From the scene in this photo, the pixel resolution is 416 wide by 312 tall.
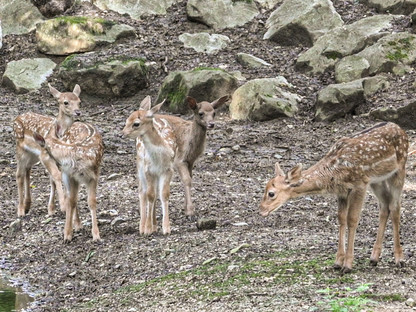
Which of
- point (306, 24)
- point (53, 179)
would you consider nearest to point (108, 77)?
point (306, 24)

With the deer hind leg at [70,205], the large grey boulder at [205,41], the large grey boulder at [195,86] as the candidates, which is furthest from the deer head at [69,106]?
the large grey boulder at [205,41]

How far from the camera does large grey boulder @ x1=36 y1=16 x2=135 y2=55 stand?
18375 millimetres

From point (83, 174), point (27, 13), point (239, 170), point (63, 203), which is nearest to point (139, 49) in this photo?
point (27, 13)

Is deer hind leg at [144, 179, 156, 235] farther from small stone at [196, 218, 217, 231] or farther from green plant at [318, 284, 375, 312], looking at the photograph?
green plant at [318, 284, 375, 312]

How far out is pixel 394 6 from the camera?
741 inches

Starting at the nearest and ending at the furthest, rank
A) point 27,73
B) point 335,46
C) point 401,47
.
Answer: point 401,47 < point 335,46 < point 27,73

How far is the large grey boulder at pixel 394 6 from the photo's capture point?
61.0ft

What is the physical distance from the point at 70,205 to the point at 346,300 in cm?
431

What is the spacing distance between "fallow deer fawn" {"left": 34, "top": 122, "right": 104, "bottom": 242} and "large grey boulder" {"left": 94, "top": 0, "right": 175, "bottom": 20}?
Answer: 1014 cm

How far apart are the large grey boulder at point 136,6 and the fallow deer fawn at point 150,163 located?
999 centimetres

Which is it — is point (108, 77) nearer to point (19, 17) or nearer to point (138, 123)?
point (19, 17)

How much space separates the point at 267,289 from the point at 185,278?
1.02m

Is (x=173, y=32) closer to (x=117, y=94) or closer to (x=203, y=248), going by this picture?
(x=117, y=94)

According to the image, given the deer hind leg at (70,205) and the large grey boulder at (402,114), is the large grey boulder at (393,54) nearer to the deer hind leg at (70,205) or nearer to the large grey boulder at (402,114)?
the large grey boulder at (402,114)
